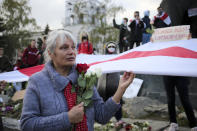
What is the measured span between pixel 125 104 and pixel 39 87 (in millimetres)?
4356

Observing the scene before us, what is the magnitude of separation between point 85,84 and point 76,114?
0.26m

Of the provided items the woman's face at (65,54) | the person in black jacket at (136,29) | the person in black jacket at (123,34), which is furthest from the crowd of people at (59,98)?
the person in black jacket at (123,34)

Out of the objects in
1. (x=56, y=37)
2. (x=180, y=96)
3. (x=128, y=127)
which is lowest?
(x=128, y=127)

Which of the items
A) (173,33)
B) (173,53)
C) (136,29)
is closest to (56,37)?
(173,53)

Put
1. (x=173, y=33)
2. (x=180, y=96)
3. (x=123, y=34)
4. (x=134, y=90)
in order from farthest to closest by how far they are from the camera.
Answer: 1. (x=123, y=34)
2. (x=134, y=90)
3. (x=180, y=96)
4. (x=173, y=33)

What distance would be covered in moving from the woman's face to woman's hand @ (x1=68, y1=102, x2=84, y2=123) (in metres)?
0.37

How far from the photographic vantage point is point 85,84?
5.28 ft

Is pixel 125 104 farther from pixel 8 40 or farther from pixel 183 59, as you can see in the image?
pixel 8 40

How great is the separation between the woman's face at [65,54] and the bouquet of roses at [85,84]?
3.9 inches

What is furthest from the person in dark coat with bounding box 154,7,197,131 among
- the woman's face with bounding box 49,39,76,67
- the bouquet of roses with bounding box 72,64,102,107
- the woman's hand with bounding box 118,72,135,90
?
the woman's face with bounding box 49,39,76,67

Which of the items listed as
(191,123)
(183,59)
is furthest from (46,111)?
(191,123)

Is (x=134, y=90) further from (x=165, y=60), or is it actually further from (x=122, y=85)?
(x=122, y=85)

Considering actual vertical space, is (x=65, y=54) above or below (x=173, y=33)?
below

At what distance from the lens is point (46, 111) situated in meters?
1.48
